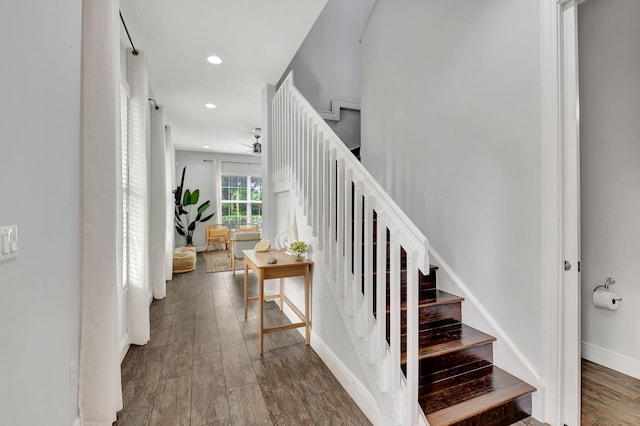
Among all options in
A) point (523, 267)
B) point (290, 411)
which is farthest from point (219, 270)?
point (523, 267)

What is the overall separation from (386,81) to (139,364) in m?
3.31

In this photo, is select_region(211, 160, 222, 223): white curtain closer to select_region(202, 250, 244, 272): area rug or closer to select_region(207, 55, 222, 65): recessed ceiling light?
select_region(202, 250, 244, 272): area rug

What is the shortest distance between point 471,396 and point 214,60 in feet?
11.4

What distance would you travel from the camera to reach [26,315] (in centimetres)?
102

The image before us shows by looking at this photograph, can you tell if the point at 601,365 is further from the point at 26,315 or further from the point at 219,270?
the point at 219,270

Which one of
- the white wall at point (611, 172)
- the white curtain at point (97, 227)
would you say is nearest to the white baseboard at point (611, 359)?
the white wall at point (611, 172)

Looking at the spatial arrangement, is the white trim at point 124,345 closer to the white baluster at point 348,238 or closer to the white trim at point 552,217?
the white baluster at point 348,238

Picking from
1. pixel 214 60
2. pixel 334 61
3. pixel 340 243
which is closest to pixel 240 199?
pixel 334 61

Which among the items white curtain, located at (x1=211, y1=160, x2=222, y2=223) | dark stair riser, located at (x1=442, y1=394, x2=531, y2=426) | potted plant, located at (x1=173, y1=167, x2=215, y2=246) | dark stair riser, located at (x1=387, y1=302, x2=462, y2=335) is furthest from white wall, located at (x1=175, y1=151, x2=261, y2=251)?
dark stair riser, located at (x1=442, y1=394, x2=531, y2=426)

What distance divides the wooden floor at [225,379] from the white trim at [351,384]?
0.04m

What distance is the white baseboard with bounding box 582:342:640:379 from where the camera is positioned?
196 centimetres

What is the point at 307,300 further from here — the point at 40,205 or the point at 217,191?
the point at 217,191

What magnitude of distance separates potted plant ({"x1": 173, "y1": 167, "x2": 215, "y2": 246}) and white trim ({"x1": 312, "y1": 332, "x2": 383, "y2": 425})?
19.5ft

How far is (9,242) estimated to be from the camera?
0.92m
